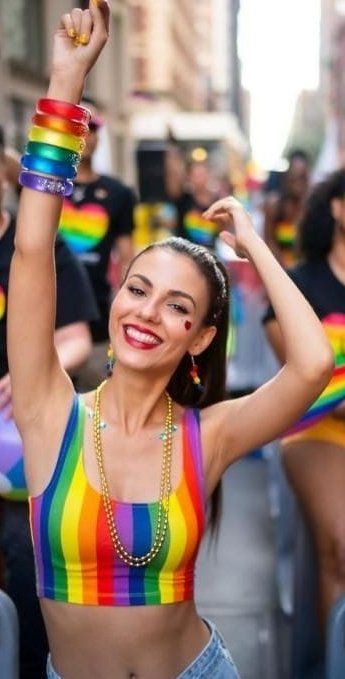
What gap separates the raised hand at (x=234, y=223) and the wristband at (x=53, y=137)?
399 mm

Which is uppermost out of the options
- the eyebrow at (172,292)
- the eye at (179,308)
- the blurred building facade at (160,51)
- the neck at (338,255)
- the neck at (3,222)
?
the eyebrow at (172,292)

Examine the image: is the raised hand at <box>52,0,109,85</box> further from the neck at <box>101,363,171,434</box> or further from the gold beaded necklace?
the gold beaded necklace

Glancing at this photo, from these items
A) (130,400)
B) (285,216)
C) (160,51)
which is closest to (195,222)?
(285,216)

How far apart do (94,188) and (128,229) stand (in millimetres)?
360

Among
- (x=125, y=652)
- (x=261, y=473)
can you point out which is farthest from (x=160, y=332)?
(x=261, y=473)

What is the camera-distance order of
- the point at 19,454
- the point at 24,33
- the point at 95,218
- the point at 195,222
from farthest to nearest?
the point at 24,33, the point at 195,222, the point at 95,218, the point at 19,454

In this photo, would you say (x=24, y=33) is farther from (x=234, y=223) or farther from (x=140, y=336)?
(x=140, y=336)

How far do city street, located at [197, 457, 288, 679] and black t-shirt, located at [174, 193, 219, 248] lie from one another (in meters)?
4.03

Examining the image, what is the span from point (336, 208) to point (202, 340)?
1732 millimetres

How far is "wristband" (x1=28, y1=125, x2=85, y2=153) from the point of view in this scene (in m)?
2.31

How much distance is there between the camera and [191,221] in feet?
36.4

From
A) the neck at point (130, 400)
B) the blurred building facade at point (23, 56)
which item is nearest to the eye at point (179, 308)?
the neck at point (130, 400)

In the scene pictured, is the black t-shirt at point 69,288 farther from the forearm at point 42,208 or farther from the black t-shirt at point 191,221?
the black t-shirt at point 191,221

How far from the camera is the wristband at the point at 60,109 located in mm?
2311
